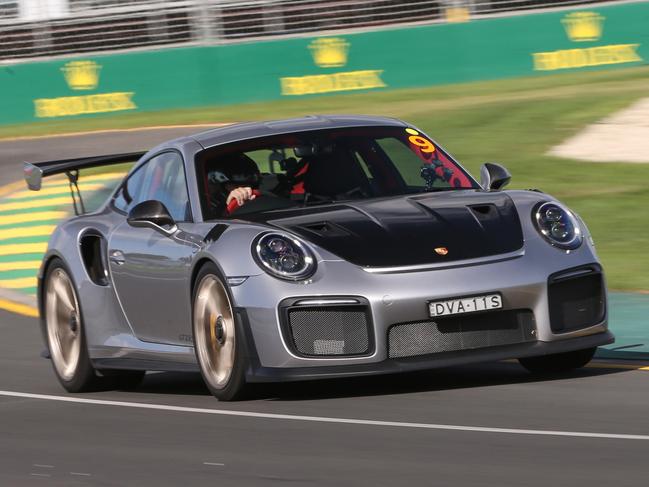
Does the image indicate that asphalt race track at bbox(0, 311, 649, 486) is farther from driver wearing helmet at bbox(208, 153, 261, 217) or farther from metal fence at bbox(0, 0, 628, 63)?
metal fence at bbox(0, 0, 628, 63)

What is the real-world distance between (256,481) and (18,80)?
19725mm

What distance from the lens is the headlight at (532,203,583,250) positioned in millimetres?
7336

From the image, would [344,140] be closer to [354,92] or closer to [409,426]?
[409,426]

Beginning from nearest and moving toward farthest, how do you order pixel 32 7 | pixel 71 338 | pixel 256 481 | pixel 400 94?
pixel 256 481 < pixel 71 338 < pixel 400 94 < pixel 32 7

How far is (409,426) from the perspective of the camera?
21.0 feet

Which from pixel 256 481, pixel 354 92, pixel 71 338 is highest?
pixel 256 481

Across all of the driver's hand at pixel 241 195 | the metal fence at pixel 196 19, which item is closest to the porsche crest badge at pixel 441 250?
the driver's hand at pixel 241 195

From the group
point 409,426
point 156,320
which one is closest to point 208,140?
point 156,320

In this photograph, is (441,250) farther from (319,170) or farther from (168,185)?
(168,185)

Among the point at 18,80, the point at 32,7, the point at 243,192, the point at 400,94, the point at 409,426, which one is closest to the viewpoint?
the point at 409,426

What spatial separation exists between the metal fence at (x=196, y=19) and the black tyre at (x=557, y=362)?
15.9 meters

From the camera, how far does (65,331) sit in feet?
29.7

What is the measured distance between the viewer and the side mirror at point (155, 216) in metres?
7.93

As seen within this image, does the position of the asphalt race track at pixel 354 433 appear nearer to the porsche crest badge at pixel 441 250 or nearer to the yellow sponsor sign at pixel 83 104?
the porsche crest badge at pixel 441 250
